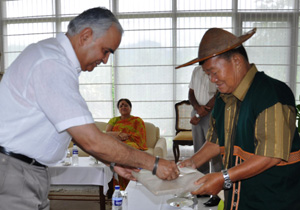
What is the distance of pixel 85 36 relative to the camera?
4.27 feet

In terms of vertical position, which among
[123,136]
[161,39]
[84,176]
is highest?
[161,39]

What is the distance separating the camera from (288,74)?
5.59 metres

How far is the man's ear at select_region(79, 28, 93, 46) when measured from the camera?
1.29 meters

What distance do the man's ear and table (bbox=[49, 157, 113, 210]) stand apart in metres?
2.30

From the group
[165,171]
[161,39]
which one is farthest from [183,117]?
[165,171]

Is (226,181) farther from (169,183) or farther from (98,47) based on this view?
(98,47)

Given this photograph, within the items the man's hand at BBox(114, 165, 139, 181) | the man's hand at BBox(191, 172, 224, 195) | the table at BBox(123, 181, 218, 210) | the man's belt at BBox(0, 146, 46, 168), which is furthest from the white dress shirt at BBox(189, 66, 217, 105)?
the man's belt at BBox(0, 146, 46, 168)

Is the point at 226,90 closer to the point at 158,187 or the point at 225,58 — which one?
the point at 225,58

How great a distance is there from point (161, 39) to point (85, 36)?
4423 millimetres

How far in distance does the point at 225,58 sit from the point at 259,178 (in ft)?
1.77

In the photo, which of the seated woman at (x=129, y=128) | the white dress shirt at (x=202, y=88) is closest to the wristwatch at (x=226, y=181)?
the white dress shirt at (x=202, y=88)

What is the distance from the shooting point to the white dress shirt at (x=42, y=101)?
3.74 ft

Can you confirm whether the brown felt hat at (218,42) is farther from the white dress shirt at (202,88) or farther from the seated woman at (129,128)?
the seated woman at (129,128)

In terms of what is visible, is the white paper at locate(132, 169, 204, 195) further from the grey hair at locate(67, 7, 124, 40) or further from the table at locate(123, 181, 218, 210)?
the grey hair at locate(67, 7, 124, 40)
